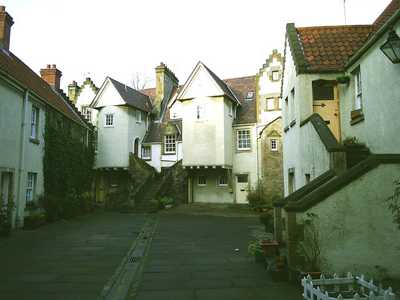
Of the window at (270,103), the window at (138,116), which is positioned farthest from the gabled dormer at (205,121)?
the window at (138,116)

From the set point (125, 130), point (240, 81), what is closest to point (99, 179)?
point (125, 130)

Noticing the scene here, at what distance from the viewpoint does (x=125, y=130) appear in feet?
105

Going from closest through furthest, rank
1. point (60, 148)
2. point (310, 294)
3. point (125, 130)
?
point (310, 294), point (60, 148), point (125, 130)

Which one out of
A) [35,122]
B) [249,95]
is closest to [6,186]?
[35,122]

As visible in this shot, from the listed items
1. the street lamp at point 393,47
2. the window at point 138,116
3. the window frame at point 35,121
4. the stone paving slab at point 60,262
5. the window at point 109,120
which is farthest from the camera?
the window at point 138,116

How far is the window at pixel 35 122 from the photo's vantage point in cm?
1947

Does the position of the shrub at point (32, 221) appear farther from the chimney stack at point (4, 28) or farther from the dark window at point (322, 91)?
the dark window at point (322, 91)

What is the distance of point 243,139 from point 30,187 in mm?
17026

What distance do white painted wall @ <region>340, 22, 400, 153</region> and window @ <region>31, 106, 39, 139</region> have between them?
615 inches

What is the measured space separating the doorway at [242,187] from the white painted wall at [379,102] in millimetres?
18580

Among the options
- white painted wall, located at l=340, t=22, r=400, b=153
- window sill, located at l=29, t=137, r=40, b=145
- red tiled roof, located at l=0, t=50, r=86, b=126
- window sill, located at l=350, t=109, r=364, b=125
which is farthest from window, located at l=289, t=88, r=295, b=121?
window sill, located at l=29, t=137, r=40, b=145

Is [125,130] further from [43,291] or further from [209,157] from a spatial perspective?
[43,291]

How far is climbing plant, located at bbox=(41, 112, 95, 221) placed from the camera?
21.0 m

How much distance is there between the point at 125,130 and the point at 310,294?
27.6 metres
